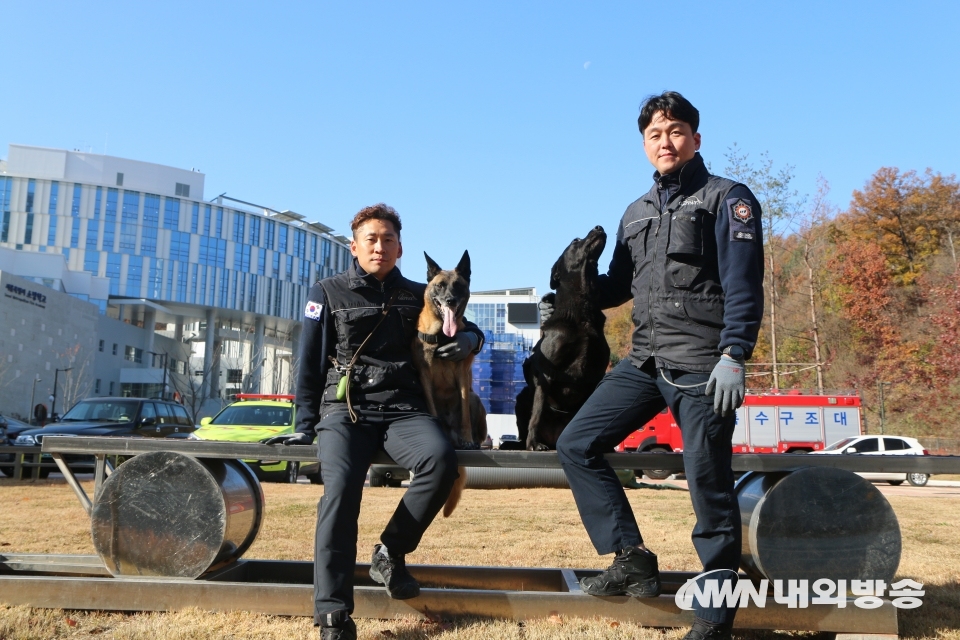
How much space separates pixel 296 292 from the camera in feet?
252

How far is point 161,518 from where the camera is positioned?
347cm

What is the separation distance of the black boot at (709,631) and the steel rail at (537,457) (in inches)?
29.1

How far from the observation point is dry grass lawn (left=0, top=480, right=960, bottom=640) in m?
3.09

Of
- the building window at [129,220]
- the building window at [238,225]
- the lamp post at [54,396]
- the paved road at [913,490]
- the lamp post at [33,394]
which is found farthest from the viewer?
the building window at [238,225]

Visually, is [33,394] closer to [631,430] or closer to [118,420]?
[118,420]

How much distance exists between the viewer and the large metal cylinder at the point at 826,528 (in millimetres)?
3262

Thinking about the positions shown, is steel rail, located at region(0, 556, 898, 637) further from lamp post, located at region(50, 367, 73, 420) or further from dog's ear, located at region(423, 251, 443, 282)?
lamp post, located at region(50, 367, 73, 420)

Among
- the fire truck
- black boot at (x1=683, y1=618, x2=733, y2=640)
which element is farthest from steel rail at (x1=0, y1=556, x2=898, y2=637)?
the fire truck

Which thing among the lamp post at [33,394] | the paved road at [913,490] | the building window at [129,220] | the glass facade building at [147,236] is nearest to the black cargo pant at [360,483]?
the paved road at [913,490]

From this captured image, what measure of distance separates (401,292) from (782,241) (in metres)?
29.4

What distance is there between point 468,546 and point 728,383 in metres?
3.72

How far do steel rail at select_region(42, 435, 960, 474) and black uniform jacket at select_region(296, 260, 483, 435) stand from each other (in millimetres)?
269

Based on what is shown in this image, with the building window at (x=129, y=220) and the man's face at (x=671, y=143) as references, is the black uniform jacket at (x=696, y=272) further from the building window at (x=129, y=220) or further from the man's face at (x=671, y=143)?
the building window at (x=129, y=220)

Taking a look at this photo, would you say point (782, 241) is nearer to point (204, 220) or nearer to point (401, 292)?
point (401, 292)
